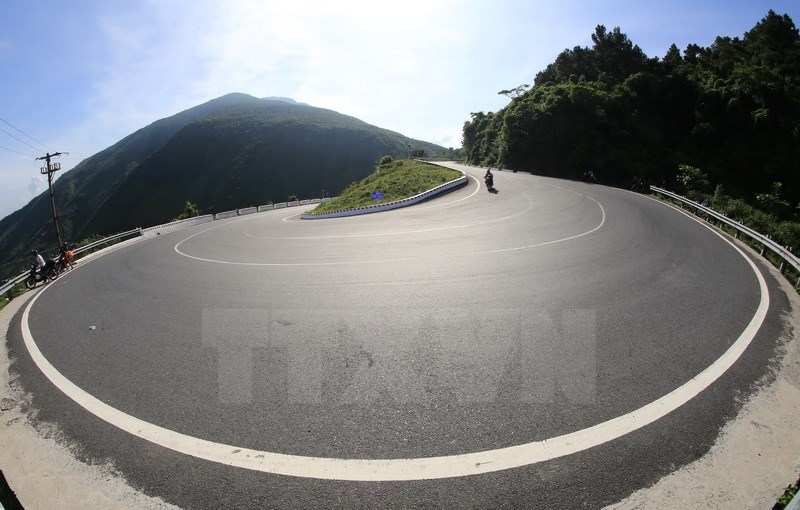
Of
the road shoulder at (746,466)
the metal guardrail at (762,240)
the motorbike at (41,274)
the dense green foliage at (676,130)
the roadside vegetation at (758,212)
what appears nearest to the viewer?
the road shoulder at (746,466)

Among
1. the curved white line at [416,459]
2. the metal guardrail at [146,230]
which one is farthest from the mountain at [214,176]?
the curved white line at [416,459]

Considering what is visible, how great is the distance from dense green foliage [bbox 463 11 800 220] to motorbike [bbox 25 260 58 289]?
39711 millimetres

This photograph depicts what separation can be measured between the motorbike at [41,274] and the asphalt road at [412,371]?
223 inches

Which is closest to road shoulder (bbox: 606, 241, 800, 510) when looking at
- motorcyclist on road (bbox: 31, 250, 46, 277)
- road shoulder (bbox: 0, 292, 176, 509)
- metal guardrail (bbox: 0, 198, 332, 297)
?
road shoulder (bbox: 0, 292, 176, 509)

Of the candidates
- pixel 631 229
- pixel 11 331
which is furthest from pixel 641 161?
pixel 11 331

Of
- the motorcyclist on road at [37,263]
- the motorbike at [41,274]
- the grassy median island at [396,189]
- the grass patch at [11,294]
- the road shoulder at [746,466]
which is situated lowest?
the road shoulder at [746,466]

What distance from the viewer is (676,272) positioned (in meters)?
8.55

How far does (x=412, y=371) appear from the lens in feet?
16.1

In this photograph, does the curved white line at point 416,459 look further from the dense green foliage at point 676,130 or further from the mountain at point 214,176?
the mountain at point 214,176

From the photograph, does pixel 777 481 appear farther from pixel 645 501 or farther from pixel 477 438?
pixel 477 438

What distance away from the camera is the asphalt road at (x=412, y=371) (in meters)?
3.35

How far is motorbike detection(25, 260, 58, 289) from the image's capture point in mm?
14469

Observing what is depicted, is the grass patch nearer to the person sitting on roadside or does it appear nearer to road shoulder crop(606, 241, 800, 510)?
the person sitting on roadside

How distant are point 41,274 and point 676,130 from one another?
52868 mm
